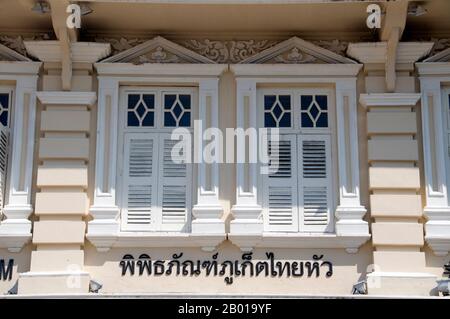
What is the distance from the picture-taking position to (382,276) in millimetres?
9211

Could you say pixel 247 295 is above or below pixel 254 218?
below

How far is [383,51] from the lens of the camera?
9906mm

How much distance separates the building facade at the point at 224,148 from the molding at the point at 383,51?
0.06 feet

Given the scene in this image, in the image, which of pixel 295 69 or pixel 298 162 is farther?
pixel 295 69

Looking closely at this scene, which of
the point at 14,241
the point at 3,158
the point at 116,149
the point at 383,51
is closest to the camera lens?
the point at 14,241

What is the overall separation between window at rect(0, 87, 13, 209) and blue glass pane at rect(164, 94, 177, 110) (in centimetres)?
183

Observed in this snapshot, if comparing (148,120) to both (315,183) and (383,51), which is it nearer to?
(315,183)

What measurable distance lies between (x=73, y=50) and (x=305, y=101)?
2.80 metres

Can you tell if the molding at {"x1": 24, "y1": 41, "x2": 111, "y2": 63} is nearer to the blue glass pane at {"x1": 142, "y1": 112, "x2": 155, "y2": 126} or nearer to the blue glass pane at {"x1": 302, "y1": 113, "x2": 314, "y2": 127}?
the blue glass pane at {"x1": 142, "y1": 112, "x2": 155, "y2": 126}

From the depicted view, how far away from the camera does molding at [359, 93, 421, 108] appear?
32.0 feet

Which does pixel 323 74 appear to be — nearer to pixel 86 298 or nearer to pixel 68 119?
pixel 68 119

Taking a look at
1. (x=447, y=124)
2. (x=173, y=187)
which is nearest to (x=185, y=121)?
(x=173, y=187)
